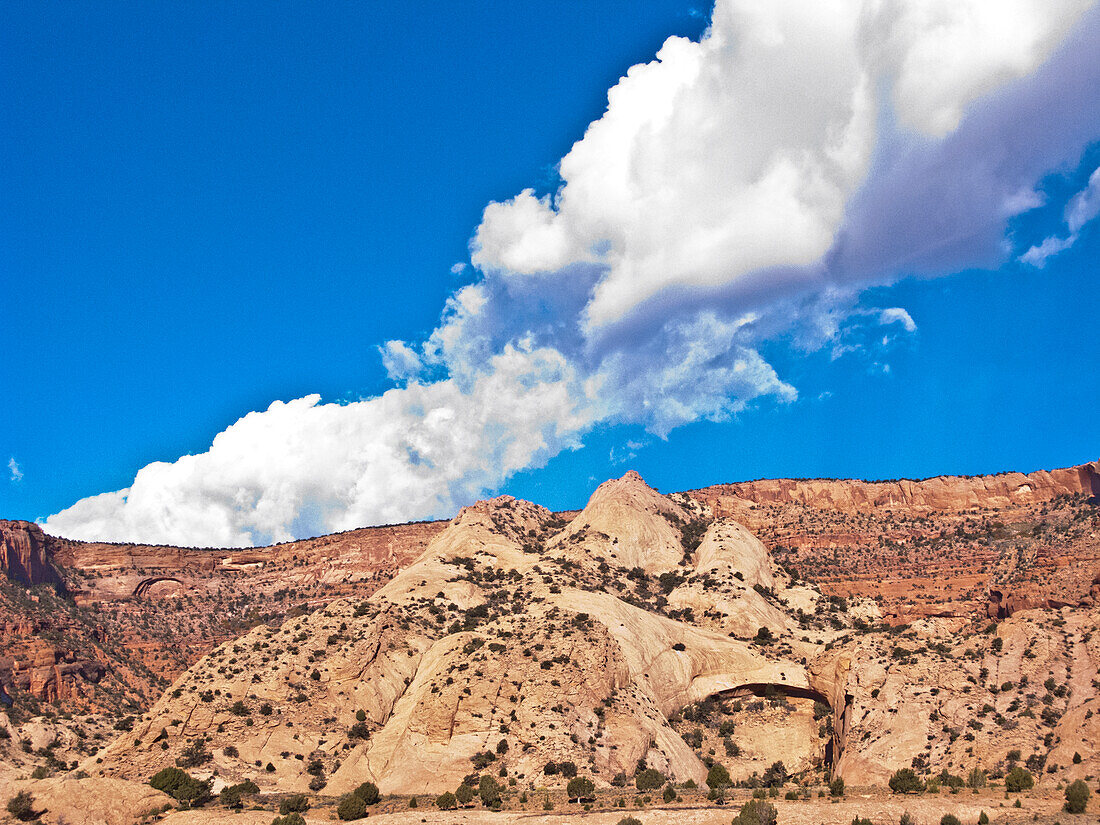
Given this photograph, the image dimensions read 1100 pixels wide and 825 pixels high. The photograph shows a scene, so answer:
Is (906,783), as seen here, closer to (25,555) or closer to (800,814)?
(800,814)

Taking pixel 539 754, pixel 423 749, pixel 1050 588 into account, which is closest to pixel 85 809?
pixel 423 749

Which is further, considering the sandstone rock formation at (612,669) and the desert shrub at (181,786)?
the sandstone rock formation at (612,669)

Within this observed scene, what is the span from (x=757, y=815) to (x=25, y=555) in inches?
5585

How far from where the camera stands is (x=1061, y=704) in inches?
1714

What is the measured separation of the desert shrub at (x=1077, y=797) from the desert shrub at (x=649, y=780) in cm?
1959

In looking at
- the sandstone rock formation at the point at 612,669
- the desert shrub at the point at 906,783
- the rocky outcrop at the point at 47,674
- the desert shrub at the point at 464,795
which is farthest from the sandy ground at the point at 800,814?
the rocky outcrop at the point at 47,674

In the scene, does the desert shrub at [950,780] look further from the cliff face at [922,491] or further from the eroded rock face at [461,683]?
the cliff face at [922,491]

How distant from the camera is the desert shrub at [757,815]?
31.1 meters

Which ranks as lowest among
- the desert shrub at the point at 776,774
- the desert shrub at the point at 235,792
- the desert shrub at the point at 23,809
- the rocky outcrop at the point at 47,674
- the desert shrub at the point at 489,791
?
the desert shrub at the point at 776,774

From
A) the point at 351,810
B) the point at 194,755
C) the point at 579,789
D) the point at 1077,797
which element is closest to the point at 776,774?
the point at 579,789

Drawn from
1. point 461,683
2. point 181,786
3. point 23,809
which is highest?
point 461,683

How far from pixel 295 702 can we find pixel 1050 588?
7549cm

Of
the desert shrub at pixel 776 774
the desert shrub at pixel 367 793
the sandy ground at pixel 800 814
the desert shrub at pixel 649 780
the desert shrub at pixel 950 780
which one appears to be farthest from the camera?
the desert shrub at pixel 776 774

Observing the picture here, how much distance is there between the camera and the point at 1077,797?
30.0 meters
